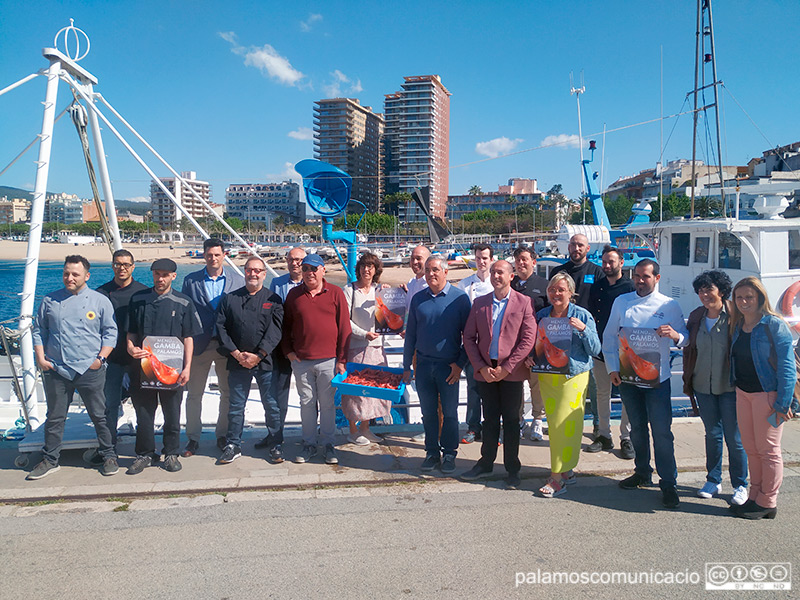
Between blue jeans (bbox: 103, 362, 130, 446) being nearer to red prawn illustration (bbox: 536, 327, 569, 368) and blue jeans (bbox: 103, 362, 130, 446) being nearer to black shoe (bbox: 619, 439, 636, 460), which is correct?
red prawn illustration (bbox: 536, 327, 569, 368)

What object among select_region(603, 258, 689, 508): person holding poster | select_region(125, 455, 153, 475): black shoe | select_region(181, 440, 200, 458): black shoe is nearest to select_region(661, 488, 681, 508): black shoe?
select_region(603, 258, 689, 508): person holding poster

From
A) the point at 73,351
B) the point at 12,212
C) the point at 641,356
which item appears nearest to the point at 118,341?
the point at 73,351

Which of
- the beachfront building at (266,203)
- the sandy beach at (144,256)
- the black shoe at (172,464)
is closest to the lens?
the black shoe at (172,464)

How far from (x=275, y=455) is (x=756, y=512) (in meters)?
4.02

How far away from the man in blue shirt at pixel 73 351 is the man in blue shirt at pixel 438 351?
2752 millimetres

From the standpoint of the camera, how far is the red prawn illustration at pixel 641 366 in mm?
4260

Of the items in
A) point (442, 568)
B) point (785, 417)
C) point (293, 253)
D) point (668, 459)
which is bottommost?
point (442, 568)

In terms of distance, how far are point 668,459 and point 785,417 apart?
881 mm

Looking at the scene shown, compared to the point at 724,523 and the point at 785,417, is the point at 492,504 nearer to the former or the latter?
the point at 724,523

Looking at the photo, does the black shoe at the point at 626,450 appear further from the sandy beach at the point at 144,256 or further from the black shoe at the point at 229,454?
the sandy beach at the point at 144,256

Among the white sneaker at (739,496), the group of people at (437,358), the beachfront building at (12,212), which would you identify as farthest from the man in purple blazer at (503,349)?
the beachfront building at (12,212)

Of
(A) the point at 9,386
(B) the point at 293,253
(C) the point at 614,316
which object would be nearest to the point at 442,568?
(C) the point at 614,316

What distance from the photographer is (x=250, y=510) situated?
4145 millimetres

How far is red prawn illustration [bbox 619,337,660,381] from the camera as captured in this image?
4.26m
